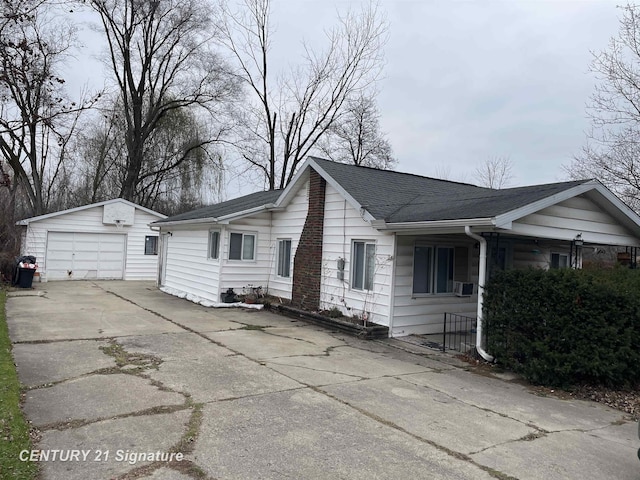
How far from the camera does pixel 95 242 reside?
20.4 m

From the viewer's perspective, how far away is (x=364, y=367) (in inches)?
287

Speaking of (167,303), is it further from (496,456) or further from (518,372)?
(496,456)

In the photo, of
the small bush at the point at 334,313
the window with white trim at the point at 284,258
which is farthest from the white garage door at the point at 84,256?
the small bush at the point at 334,313

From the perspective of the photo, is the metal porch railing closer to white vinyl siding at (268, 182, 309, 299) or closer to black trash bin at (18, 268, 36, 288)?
white vinyl siding at (268, 182, 309, 299)

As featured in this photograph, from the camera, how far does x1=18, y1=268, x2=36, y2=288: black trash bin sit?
16034 mm

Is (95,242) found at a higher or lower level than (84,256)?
higher

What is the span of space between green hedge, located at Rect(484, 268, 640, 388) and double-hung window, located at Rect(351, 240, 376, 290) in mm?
3631

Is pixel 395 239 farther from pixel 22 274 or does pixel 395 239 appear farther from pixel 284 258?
pixel 22 274

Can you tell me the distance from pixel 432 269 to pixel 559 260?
4.40 meters

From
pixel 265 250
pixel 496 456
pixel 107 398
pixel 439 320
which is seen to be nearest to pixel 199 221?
pixel 265 250

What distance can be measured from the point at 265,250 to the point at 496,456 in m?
10.5

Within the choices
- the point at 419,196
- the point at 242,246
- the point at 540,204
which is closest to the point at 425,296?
the point at 419,196

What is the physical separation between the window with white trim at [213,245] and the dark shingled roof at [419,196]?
418cm

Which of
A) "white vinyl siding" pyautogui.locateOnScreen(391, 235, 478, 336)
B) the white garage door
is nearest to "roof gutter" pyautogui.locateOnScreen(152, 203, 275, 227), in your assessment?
"white vinyl siding" pyautogui.locateOnScreen(391, 235, 478, 336)
